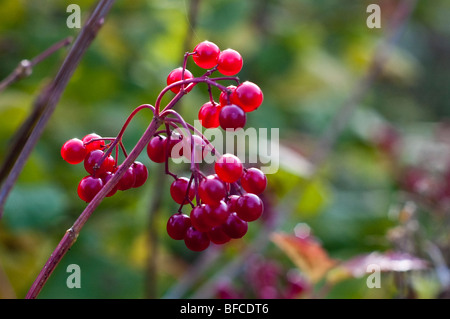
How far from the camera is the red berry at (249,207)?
59cm

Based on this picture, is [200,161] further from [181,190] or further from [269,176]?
[269,176]

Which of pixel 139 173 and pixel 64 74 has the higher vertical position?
pixel 64 74

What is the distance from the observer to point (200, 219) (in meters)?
0.58

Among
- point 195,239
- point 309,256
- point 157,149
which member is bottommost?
point 309,256

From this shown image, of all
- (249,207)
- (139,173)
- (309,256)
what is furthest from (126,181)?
(309,256)

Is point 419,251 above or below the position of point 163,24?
below

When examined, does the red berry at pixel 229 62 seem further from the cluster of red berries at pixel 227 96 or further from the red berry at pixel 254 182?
the red berry at pixel 254 182

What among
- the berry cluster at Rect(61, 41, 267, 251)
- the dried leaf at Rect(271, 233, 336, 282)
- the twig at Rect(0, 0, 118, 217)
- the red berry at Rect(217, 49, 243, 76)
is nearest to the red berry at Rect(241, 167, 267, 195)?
the berry cluster at Rect(61, 41, 267, 251)

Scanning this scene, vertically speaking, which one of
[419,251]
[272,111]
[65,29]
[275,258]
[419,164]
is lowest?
[275,258]

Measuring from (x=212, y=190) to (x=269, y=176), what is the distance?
4.06ft

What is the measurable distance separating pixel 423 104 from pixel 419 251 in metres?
3.29
